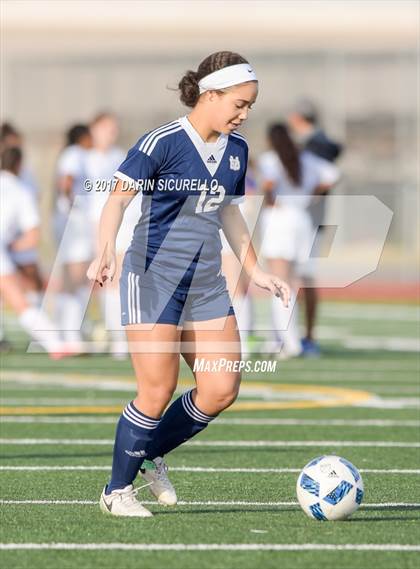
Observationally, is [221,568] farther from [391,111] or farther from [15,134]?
[391,111]

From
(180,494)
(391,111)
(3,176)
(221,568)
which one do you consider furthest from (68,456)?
(391,111)

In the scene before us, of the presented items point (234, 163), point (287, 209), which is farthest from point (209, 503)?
point (287, 209)

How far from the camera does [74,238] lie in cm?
1758

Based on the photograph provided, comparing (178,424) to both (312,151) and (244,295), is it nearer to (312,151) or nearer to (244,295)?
(244,295)

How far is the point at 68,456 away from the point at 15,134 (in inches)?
333

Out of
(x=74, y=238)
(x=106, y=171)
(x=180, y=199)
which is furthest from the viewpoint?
(x=74, y=238)

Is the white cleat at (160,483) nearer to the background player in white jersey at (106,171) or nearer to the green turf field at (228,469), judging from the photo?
the green turf field at (228,469)

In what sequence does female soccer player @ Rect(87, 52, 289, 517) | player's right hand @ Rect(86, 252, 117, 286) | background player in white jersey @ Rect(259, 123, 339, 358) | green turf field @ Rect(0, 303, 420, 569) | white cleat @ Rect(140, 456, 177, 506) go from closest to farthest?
1. green turf field @ Rect(0, 303, 420, 569)
2. player's right hand @ Rect(86, 252, 117, 286)
3. female soccer player @ Rect(87, 52, 289, 517)
4. white cleat @ Rect(140, 456, 177, 506)
5. background player in white jersey @ Rect(259, 123, 339, 358)

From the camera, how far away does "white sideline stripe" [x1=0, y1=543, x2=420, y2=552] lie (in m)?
6.52

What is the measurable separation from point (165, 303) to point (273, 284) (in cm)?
59

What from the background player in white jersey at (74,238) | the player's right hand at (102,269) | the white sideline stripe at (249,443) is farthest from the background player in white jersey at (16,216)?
the player's right hand at (102,269)

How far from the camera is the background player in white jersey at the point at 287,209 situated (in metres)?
17.0

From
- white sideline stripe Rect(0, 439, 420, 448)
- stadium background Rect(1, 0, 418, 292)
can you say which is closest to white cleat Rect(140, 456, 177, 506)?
white sideline stripe Rect(0, 439, 420, 448)

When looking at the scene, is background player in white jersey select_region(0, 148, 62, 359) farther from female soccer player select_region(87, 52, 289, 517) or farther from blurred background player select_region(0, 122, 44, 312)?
female soccer player select_region(87, 52, 289, 517)
